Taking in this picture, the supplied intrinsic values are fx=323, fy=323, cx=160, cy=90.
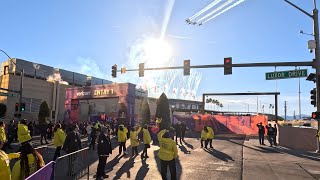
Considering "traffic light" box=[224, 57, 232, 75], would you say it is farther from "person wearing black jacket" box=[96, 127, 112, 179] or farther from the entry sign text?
"person wearing black jacket" box=[96, 127, 112, 179]

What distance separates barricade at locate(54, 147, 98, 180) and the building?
87.7ft

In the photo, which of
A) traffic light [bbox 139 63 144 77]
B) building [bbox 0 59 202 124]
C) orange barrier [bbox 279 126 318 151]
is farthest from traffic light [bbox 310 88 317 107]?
building [bbox 0 59 202 124]

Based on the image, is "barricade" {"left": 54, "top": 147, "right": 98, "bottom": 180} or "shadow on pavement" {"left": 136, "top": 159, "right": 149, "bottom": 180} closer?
"barricade" {"left": 54, "top": 147, "right": 98, "bottom": 180}

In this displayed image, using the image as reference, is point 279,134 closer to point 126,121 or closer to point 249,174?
point 249,174

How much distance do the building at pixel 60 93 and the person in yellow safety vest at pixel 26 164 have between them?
30999 millimetres

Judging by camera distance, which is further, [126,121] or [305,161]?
[126,121]

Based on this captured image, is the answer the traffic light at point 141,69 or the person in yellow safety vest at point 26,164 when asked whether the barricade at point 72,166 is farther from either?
the traffic light at point 141,69

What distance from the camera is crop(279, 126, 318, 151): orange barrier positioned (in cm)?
2255

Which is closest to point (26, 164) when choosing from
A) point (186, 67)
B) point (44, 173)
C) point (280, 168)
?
point (44, 173)

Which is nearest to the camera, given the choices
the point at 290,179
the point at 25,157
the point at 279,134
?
the point at 25,157

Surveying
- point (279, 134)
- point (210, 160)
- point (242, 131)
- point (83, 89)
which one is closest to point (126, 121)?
Answer: point (83, 89)

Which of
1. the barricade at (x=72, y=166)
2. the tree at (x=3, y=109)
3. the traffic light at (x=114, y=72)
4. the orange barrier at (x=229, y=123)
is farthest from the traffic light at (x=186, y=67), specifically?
the tree at (x=3, y=109)

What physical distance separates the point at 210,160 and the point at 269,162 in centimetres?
285

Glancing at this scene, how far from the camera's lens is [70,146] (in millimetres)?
11977
